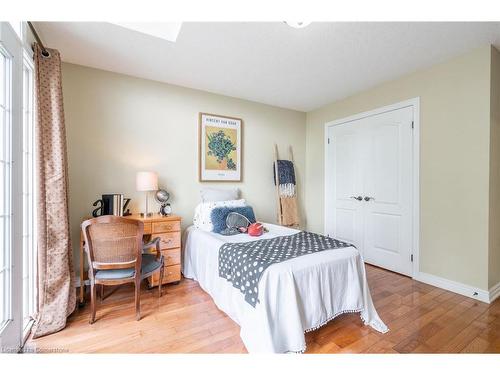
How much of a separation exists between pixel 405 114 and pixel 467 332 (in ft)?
7.41

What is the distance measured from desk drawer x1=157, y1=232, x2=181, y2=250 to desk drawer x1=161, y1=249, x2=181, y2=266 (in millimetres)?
51

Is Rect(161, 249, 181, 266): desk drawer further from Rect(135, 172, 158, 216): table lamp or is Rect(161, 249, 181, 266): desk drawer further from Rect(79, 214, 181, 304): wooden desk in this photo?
Rect(135, 172, 158, 216): table lamp

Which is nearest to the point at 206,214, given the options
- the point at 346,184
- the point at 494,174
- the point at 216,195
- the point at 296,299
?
the point at 216,195

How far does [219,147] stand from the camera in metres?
3.30

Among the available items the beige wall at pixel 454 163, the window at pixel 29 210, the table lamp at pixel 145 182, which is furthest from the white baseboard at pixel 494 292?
the window at pixel 29 210

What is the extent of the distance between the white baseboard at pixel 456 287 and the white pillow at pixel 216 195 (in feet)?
8.03

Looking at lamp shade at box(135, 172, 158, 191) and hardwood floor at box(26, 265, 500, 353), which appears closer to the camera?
hardwood floor at box(26, 265, 500, 353)

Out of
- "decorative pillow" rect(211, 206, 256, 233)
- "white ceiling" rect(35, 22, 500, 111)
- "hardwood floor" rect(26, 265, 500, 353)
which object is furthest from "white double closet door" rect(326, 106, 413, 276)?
"decorative pillow" rect(211, 206, 256, 233)

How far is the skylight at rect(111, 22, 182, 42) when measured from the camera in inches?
75.5

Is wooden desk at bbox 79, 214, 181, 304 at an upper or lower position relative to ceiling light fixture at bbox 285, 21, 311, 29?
lower

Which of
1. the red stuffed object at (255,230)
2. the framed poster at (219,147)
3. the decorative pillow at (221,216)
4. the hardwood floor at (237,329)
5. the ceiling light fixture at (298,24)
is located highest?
the ceiling light fixture at (298,24)

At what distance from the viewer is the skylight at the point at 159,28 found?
192 centimetres

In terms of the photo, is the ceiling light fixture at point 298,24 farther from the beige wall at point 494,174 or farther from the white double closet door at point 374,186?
the beige wall at point 494,174
